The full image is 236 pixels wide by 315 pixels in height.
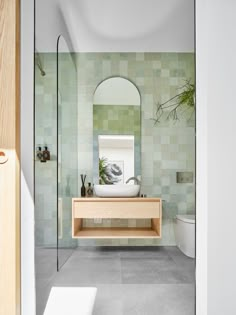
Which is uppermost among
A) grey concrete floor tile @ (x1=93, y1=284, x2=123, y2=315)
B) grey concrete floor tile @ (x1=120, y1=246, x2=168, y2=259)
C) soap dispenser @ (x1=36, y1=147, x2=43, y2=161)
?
soap dispenser @ (x1=36, y1=147, x2=43, y2=161)

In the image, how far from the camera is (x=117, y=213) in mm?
2227

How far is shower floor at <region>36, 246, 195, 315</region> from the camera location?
4.25 feet

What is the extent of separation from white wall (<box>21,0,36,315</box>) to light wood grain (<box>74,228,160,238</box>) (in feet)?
2.59

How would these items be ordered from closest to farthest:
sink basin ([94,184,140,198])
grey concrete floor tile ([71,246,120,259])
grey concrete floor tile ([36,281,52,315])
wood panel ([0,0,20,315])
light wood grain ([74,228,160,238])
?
wood panel ([0,0,20,315])
grey concrete floor tile ([36,281,52,315])
grey concrete floor tile ([71,246,120,259])
light wood grain ([74,228,160,238])
sink basin ([94,184,140,198])

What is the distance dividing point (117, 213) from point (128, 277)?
0.67 meters

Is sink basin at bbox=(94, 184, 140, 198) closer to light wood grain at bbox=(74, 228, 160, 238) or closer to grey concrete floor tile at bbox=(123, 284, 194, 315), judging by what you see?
light wood grain at bbox=(74, 228, 160, 238)

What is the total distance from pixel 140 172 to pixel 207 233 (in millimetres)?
1407

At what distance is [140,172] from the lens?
2416 millimetres

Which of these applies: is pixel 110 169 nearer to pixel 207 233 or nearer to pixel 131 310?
pixel 131 310

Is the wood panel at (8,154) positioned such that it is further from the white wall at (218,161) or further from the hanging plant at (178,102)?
the hanging plant at (178,102)

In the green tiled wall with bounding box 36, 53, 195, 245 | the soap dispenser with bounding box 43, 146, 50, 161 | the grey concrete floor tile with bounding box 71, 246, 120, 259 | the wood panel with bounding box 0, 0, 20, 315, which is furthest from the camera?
the green tiled wall with bounding box 36, 53, 195, 245

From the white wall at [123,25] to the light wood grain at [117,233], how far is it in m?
1.28

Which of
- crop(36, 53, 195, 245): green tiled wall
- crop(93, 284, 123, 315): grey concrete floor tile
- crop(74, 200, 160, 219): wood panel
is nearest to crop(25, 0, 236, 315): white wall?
crop(93, 284, 123, 315): grey concrete floor tile

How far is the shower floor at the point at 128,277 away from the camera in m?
1.29
